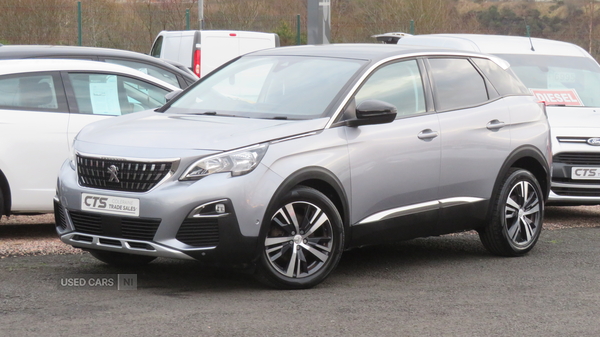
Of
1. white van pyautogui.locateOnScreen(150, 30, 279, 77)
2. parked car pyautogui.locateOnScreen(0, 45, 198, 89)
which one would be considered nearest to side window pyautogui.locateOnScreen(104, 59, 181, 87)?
parked car pyautogui.locateOnScreen(0, 45, 198, 89)

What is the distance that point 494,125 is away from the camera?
7590 mm

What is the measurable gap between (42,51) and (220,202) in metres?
4.25

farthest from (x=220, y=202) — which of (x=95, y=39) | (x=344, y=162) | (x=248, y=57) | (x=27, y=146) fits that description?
(x=95, y=39)

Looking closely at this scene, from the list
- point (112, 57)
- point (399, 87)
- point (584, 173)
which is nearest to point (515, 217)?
point (399, 87)

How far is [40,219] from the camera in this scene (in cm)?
991

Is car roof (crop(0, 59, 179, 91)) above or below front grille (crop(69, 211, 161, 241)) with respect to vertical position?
above

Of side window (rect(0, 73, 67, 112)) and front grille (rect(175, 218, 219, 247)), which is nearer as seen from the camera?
front grille (rect(175, 218, 219, 247))

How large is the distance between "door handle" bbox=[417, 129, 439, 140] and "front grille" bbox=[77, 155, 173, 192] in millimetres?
2019

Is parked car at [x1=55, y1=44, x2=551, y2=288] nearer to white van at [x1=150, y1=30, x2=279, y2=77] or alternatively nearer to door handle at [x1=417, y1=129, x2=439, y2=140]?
door handle at [x1=417, y1=129, x2=439, y2=140]

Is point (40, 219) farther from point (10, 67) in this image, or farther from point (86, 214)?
point (86, 214)

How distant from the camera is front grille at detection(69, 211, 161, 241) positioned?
5832 millimetres

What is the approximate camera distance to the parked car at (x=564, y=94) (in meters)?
9.77

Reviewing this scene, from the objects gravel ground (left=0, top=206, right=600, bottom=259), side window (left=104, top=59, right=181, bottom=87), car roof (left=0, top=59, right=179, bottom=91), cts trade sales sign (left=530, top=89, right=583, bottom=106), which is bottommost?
gravel ground (left=0, top=206, right=600, bottom=259)

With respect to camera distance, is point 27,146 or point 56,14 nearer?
point 27,146
